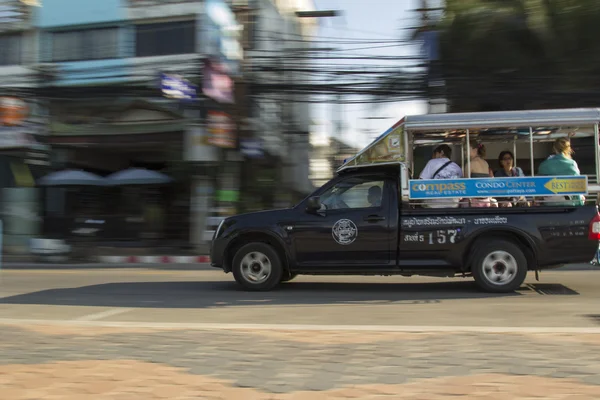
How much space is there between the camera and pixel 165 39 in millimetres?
18859

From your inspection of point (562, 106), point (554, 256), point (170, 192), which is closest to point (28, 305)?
point (554, 256)

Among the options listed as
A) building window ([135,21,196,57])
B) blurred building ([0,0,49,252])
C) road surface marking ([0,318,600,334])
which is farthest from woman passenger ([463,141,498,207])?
blurred building ([0,0,49,252])

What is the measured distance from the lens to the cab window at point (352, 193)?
26.3ft

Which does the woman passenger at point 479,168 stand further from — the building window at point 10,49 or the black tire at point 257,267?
the building window at point 10,49

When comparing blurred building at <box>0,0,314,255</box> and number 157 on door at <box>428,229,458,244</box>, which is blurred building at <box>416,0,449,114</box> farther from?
number 157 on door at <box>428,229,458,244</box>

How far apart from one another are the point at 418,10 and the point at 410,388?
1385 cm

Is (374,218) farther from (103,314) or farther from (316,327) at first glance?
(103,314)

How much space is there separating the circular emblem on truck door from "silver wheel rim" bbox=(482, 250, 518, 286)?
1.84m

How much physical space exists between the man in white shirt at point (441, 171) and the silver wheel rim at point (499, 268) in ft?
2.96

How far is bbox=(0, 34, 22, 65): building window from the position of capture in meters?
20.5

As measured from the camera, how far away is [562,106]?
48.1ft

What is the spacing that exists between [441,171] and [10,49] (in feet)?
61.2

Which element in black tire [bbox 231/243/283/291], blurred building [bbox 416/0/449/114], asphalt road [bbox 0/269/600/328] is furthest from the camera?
blurred building [bbox 416/0/449/114]

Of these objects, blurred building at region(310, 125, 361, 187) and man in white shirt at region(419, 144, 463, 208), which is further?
blurred building at region(310, 125, 361, 187)
